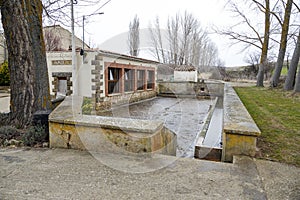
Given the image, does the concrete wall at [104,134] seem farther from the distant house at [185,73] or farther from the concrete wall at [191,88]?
the distant house at [185,73]

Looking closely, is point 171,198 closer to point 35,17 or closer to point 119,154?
point 119,154

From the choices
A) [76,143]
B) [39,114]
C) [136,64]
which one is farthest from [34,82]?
[136,64]

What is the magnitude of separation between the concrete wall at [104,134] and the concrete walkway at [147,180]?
0.26m

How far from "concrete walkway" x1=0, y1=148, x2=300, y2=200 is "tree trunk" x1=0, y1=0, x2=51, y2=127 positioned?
126 cm

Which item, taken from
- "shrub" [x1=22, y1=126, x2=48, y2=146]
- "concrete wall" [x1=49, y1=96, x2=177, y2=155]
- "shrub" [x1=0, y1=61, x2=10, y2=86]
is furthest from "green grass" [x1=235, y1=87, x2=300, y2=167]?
"shrub" [x1=0, y1=61, x2=10, y2=86]

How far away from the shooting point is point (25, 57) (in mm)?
3438

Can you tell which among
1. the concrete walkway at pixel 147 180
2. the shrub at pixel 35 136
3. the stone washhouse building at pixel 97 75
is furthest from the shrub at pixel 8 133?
the stone washhouse building at pixel 97 75

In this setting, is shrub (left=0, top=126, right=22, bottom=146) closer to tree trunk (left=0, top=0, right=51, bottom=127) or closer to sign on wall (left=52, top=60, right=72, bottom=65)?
tree trunk (left=0, top=0, right=51, bottom=127)

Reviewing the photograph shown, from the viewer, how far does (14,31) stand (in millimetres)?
3363

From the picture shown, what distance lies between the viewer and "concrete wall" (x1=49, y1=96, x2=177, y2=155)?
99.8 inches

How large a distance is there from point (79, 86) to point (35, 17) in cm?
588

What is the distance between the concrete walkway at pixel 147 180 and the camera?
5.72 feet

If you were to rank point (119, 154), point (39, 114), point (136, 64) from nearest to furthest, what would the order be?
point (119, 154), point (39, 114), point (136, 64)

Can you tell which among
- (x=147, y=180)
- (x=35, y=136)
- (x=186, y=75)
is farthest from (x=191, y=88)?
(x=147, y=180)
